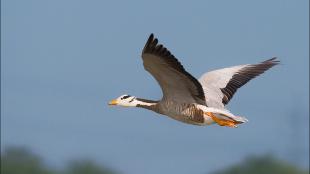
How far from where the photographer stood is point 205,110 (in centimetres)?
1323

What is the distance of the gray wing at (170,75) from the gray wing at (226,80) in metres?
0.38

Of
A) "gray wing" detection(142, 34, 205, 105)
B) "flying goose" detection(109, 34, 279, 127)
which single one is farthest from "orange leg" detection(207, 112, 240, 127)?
"gray wing" detection(142, 34, 205, 105)

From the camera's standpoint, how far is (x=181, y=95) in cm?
1330

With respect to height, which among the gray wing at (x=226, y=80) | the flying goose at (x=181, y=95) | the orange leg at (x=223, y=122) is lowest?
the orange leg at (x=223, y=122)

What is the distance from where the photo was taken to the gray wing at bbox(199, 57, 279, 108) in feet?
46.1

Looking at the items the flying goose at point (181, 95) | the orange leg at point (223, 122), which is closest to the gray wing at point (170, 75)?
the flying goose at point (181, 95)

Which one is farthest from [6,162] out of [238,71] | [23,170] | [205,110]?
[205,110]

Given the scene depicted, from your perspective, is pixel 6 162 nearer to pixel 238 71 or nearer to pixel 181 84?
pixel 238 71

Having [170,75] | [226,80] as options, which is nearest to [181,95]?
[170,75]

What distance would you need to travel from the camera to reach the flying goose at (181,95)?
12352 millimetres

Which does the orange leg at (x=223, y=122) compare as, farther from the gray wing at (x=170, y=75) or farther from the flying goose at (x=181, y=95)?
the gray wing at (x=170, y=75)

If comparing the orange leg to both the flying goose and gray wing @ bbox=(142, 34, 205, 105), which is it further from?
gray wing @ bbox=(142, 34, 205, 105)

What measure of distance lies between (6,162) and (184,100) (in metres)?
16.2

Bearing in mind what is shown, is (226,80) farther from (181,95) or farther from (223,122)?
(223,122)
